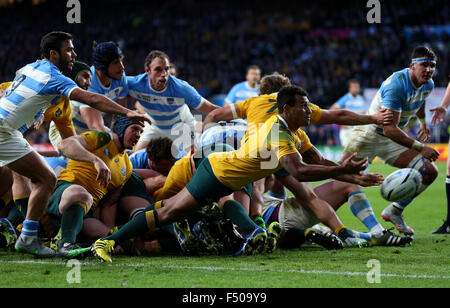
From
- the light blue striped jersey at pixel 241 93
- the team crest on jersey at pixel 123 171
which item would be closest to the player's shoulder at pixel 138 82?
the team crest on jersey at pixel 123 171

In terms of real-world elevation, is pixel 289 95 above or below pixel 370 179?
above

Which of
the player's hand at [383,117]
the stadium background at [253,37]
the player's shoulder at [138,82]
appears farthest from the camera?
the stadium background at [253,37]

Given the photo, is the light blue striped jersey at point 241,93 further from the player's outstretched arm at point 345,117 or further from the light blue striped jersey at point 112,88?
the player's outstretched arm at point 345,117

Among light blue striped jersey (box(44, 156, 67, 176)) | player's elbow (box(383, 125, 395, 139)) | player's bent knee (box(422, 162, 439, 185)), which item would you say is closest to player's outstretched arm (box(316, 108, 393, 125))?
player's elbow (box(383, 125, 395, 139))

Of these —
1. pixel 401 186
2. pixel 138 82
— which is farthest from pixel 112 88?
pixel 401 186

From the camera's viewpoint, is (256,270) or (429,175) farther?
(429,175)

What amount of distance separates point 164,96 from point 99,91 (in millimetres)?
922

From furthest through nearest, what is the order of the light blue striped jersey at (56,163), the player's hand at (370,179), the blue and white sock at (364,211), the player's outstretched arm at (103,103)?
1. the light blue striped jersey at (56,163)
2. the blue and white sock at (364,211)
3. the player's outstretched arm at (103,103)
4. the player's hand at (370,179)

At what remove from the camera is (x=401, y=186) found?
6.12m

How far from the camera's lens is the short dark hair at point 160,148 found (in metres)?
5.78

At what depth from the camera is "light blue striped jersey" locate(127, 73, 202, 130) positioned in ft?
24.6

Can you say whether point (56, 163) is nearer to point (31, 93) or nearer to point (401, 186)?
point (31, 93)

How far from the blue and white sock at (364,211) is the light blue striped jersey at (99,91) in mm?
3135

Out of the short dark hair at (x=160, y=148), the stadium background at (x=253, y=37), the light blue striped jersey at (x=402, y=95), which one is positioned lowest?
the short dark hair at (x=160, y=148)
